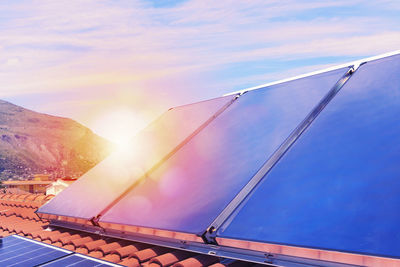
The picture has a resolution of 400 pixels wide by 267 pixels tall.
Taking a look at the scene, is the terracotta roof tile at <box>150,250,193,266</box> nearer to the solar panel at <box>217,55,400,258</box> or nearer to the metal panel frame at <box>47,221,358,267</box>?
the metal panel frame at <box>47,221,358,267</box>

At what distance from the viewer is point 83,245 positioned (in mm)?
5395

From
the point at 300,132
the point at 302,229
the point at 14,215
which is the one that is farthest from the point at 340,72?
the point at 14,215

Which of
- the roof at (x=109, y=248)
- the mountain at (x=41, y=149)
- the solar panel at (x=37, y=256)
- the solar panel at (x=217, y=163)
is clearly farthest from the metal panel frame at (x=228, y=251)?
the mountain at (x=41, y=149)

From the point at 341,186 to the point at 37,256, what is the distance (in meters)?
3.57

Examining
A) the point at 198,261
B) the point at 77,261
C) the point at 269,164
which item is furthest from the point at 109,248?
the point at 269,164

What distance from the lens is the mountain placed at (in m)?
131

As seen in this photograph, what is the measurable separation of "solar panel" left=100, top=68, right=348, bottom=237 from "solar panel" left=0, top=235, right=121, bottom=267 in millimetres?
689

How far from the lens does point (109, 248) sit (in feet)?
16.5

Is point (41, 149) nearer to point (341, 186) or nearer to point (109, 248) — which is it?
point (109, 248)

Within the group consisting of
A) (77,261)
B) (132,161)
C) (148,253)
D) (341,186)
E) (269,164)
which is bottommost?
(77,261)

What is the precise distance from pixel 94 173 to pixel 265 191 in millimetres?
4678

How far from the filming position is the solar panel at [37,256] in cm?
420

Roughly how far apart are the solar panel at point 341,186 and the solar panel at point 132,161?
2.58 metres

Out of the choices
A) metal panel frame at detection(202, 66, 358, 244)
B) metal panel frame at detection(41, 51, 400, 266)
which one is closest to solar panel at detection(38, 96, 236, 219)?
metal panel frame at detection(41, 51, 400, 266)
